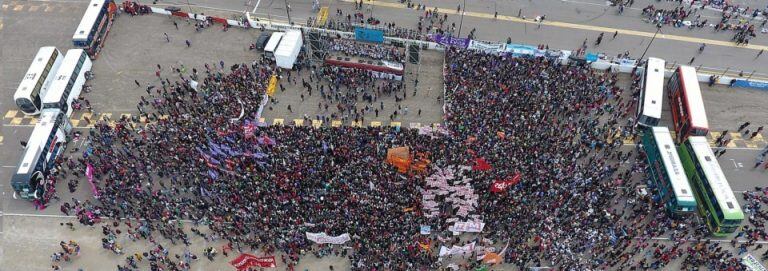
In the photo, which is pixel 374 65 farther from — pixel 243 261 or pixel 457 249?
pixel 243 261

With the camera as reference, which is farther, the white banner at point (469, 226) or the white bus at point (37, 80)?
the white bus at point (37, 80)

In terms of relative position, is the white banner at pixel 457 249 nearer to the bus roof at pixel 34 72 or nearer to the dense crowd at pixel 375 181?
the dense crowd at pixel 375 181

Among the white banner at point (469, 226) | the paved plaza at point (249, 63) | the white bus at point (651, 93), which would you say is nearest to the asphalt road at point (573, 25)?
the paved plaza at point (249, 63)

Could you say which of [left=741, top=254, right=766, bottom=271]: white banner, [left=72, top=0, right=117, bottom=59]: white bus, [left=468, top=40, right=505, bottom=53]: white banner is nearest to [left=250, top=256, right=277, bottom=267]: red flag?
[left=468, top=40, right=505, bottom=53]: white banner

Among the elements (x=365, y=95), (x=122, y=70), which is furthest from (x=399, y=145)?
(x=122, y=70)

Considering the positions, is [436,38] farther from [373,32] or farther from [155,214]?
[155,214]

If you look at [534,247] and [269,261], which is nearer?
[269,261]

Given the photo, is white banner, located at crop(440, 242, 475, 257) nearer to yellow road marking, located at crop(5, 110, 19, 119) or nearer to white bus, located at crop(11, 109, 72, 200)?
white bus, located at crop(11, 109, 72, 200)
